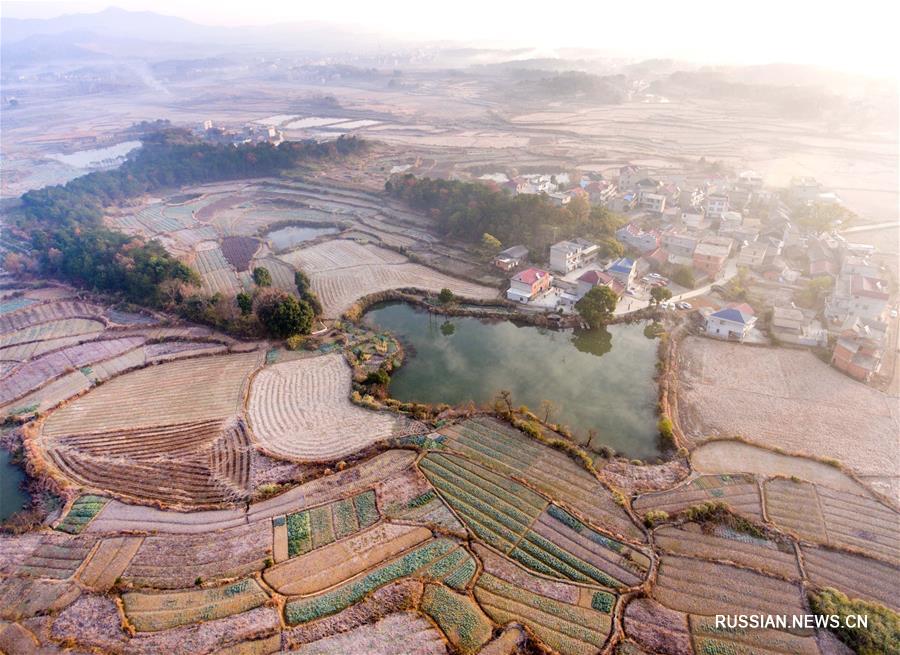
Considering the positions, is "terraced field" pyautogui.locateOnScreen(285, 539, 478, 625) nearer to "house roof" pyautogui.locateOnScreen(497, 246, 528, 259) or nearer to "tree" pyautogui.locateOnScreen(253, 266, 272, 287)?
"tree" pyautogui.locateOnScreen(253, 266, 272, 287)

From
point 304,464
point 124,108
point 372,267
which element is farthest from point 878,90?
point 124,108

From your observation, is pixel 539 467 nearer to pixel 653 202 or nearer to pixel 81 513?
pixel 81 513

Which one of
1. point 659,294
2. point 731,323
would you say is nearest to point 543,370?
point 659,294

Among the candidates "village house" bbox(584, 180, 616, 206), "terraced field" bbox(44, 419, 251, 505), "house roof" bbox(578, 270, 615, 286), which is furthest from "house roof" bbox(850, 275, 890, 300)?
"terraced field" bbox(44, 419, 251, 505)

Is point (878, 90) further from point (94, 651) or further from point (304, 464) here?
point (94, 651)

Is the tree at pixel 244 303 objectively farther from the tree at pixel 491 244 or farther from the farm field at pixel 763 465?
the farm field at pixel 763 465

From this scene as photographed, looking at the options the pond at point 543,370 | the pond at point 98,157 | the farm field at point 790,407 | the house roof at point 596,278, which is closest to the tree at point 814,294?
the farm field at point 790,407
